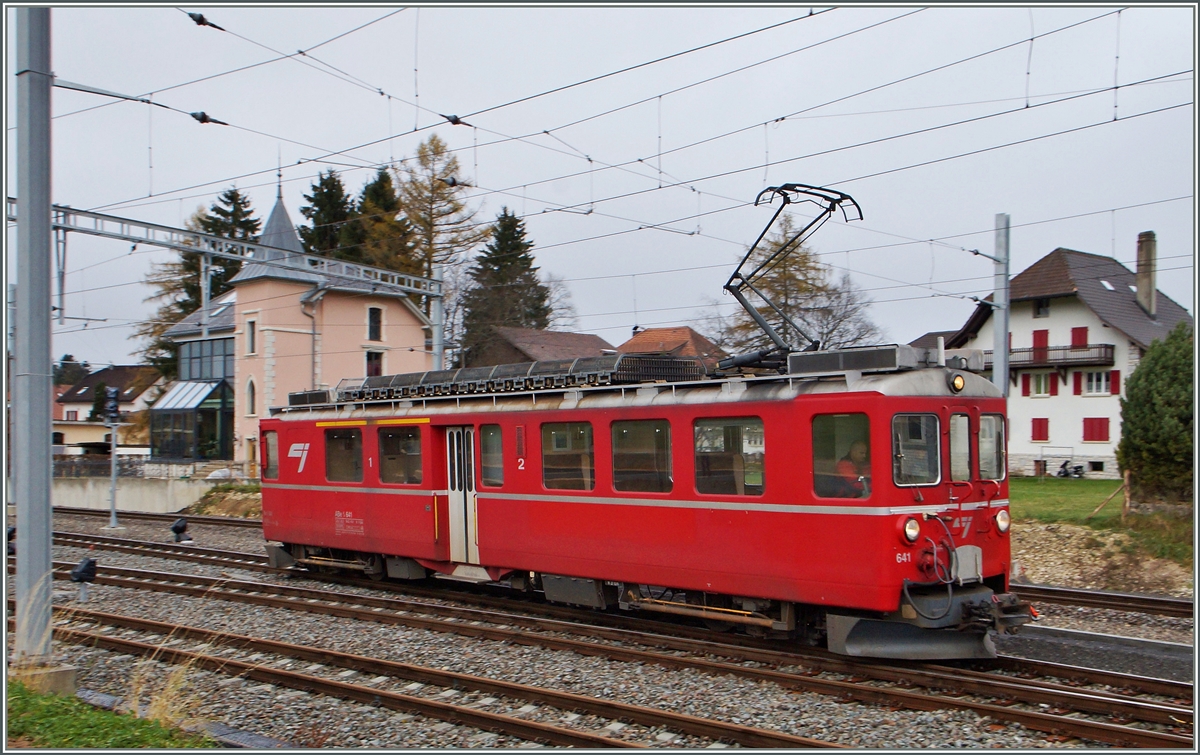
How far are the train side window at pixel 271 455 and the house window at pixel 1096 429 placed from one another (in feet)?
108

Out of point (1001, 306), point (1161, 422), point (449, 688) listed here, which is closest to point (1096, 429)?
point (1161, 422)

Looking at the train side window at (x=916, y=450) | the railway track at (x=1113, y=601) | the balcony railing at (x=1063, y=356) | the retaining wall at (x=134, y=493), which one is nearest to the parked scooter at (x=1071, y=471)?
the balcony railing at (x=1063, y=356)

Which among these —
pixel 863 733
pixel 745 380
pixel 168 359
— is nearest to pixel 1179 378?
pixel 745 380

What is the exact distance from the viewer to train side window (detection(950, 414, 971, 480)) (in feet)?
28.4

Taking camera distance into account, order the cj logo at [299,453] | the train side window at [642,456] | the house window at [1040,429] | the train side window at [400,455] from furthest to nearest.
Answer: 1. the house window at [1040,429]
2. the cj logo at [299,453]
3. the train side window at [400,455]
4. the train side window at [642,456]

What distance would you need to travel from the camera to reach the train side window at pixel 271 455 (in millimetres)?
15523

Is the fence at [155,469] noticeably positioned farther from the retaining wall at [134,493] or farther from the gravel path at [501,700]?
the gravel path at [501,700]

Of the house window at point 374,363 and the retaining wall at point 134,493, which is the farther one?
the house window at point 374,363

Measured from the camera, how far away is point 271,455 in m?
15.7

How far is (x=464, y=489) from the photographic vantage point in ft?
40.2

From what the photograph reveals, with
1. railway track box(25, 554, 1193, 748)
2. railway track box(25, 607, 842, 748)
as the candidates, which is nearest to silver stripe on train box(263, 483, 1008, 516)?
railway track box(25, 554, 1193, 748)

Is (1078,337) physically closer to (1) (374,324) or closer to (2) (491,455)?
(1) (374,324)

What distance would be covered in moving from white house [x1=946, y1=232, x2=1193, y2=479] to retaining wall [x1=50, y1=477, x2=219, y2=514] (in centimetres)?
3140

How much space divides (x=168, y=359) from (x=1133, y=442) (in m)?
51.6
